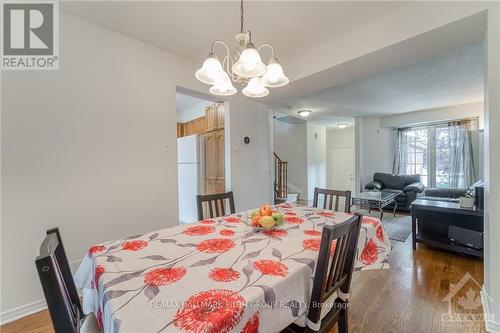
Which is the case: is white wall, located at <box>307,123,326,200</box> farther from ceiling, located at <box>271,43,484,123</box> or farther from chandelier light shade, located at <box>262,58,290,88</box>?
chandelier light shade, located at <box>262,58,290,88</box>

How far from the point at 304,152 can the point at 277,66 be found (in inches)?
213

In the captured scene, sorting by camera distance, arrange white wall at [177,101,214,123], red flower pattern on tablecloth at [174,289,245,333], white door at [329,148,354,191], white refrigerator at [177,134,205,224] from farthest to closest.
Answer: white door at [329,148,354,191], white wall at [177,101,214,123], white refrigerator at [177,134,205,224], red flower pattern on tablecloth at [174,289,245,333]

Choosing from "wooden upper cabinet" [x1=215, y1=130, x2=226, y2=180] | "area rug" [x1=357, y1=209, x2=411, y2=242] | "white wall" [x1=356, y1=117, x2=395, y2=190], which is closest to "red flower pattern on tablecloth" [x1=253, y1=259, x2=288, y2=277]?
"wooden upper cabinet" [x1=215, y1=130, x2=226, y2=180]

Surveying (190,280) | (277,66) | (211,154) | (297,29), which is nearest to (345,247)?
(190,280)

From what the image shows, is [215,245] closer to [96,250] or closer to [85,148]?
[96,250]

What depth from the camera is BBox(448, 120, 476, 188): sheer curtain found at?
16.6 ft

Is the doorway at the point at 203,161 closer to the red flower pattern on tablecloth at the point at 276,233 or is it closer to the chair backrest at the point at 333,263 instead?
the red flower pattern on tablecloth at the point at 276,233

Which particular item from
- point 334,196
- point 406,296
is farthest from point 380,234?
point 406,296

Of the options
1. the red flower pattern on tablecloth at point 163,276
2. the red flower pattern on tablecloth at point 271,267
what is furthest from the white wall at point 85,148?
the red flower pattern on tablecloth at point 271,267

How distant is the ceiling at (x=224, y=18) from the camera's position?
6.08 feet

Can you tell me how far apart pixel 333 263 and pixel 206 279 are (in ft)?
1.92

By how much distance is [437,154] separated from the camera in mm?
5625

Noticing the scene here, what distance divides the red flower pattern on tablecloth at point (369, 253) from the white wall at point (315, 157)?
17.2 ft

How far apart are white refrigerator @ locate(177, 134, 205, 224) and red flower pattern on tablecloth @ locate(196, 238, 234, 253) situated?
2.65 meters
